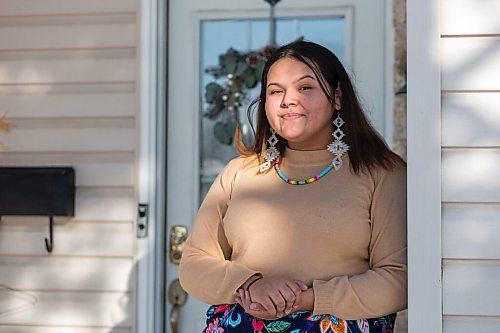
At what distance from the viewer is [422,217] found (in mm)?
1614

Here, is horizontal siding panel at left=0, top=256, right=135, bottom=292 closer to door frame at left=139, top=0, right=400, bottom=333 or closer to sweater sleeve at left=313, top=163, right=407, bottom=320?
door frame at left=139, top=0, right=400, bottom=333

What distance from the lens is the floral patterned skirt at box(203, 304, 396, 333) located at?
164cm

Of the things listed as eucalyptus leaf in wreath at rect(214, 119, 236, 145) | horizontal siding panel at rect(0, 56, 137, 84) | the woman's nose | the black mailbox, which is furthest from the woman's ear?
the black mailbox

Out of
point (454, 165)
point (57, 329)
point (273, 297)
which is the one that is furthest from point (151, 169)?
point (454, 165)

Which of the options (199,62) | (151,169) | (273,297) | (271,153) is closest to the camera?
(273,297)

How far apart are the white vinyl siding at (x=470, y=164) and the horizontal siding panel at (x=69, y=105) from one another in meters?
1.50

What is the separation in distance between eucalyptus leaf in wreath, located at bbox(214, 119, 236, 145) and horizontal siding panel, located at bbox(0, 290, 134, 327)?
2.25 feet

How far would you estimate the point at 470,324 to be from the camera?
1.62 metres

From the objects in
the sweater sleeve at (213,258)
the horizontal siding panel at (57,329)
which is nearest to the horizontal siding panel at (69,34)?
the horizontal siding panel at (57,329)

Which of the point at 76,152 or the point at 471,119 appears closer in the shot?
the point at 471,119

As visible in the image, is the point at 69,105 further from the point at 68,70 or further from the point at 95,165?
the point at 95,165

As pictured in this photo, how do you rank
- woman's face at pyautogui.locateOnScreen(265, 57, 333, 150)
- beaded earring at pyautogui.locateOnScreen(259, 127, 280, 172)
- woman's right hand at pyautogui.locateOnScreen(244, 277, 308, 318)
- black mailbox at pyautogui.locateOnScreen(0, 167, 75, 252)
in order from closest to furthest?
woman's right hand at pyautogui.locateOnScreen(244, 277, 308, 318), woman's face at pyautogui.locateOnScreen(265, 57, 333, 150), beaded earring at pyautogui.locateOnScreen(259, 127, 280, 172), black mailbox at pyautogui.locateOnScreen(0, 167, 75, 252)

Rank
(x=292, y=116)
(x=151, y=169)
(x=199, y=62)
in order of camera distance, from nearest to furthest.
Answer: (x=292, y=116), (x=151, y=169), (x=199, y=62)

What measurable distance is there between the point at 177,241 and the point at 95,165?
1.39 feet
